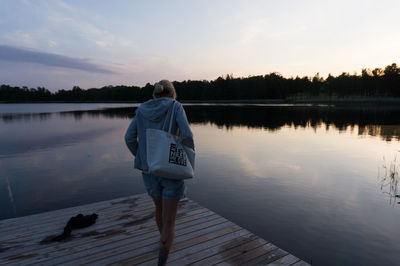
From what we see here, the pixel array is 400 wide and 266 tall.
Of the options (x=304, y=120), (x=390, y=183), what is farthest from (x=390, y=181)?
(x=304, y=120)

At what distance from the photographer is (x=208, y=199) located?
7762mm

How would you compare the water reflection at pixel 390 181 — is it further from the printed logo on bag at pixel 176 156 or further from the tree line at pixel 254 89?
the tree line at pixel 254 89

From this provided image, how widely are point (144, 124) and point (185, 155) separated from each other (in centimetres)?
63

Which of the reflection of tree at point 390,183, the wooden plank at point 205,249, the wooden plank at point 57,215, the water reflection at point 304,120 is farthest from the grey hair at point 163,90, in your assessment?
the water reflection at point 304,120

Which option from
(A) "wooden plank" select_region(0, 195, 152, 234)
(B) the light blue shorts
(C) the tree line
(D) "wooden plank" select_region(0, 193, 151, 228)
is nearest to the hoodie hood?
(B) the light blue shorts

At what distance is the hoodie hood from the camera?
2592mm

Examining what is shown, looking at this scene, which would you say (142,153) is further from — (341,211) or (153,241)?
(341,211)

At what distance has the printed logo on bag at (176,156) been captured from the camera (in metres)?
2.48

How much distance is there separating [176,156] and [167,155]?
105mm

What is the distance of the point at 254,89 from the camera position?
407 feet

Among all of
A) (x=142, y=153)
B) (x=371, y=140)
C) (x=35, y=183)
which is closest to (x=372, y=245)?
(x=142, y=153)

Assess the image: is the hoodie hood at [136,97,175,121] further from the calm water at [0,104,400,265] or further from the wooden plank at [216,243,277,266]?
the calm water at [0,104,400,265]

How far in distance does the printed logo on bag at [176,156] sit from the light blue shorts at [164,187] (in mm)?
243

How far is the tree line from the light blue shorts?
119 m
